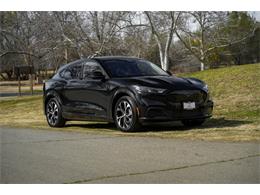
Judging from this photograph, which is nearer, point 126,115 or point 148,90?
point 148,90

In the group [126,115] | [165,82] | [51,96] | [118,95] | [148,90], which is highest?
[165,82]

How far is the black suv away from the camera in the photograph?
9883 mm

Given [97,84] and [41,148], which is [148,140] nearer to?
[41,148]

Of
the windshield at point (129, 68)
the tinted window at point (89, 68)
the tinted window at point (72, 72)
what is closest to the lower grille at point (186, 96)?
the windshield at point (129, 68)

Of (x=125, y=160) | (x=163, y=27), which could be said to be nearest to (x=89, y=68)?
(x=125, y=160)

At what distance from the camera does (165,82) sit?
10.1 metres

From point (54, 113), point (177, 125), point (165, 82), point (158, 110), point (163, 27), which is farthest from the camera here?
point (163, 27)

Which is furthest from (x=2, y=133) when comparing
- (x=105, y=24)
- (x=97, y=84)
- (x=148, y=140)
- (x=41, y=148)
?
(x=105, y=24)

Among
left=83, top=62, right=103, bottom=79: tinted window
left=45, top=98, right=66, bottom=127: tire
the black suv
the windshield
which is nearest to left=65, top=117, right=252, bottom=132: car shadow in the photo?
the black suv

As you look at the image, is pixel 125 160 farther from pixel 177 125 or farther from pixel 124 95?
pixel 177 125

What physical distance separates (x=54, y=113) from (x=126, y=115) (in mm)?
2650

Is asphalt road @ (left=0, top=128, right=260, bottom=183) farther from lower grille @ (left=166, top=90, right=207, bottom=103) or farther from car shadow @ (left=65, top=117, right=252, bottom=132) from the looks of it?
car shadow @ (left=65, top=117, right=252, bottom=132)

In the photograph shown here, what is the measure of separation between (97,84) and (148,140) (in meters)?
2.49

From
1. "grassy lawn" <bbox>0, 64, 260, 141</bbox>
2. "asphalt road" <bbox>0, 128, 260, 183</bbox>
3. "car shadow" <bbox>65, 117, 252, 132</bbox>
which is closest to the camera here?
"asphalt road" <bbox>0, 128, 260, 183</bbox>
